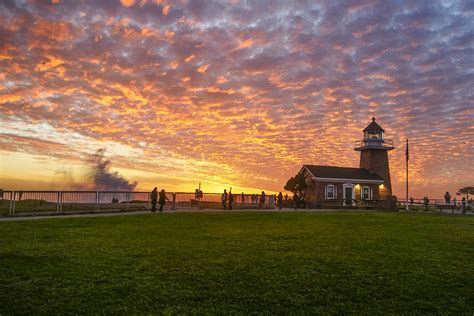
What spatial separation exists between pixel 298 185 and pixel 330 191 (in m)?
4.20

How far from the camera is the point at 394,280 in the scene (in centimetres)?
859

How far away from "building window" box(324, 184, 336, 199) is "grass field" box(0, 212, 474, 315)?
3397 cm

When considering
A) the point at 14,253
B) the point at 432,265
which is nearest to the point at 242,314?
the point at 432,265

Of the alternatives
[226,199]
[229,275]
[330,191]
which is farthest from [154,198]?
[330,191]

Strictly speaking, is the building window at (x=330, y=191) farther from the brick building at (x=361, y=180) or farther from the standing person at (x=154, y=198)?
the standing person at (x=154, y=198)

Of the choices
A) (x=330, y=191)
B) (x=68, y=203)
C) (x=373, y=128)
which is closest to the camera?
Result: (x=68, y=203)

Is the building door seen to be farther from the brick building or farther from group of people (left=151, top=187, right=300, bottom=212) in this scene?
group of people (left=151, top=187, right=300, bottom=212)

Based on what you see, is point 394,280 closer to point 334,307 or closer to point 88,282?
point 334,307

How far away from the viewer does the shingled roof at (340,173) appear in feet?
161

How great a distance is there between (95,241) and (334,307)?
911cm

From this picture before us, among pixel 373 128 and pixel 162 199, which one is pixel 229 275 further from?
pixel 373 128

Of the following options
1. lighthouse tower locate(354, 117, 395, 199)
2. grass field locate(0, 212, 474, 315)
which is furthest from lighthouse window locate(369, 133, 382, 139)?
grass field locate(0, 212, 474, 315)

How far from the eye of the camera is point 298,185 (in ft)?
166

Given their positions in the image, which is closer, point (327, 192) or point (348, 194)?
point (327, 192)
